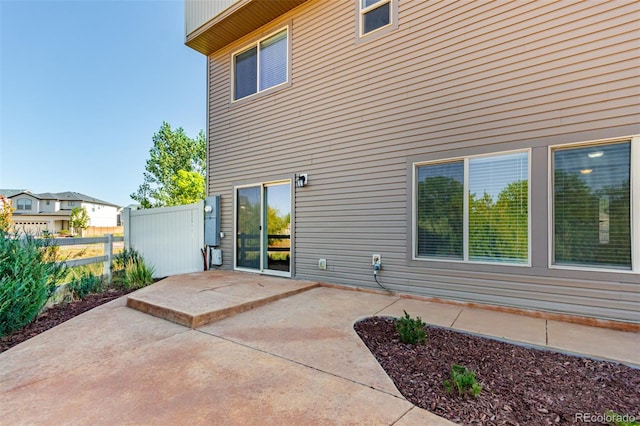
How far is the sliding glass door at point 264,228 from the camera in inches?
242

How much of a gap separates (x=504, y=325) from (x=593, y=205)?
1.71 m

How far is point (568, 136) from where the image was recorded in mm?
3475

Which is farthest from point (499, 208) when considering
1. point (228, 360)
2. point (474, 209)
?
point (228, 360)

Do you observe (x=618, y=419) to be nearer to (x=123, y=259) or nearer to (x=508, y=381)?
(x=508, y=381)

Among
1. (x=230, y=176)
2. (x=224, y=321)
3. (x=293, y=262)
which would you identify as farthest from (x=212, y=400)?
(x=230, y=176)

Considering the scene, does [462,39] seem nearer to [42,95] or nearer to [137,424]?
[137,424]

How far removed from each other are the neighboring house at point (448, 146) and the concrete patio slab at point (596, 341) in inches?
10.0

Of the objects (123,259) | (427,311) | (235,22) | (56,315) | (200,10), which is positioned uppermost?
(200,10)

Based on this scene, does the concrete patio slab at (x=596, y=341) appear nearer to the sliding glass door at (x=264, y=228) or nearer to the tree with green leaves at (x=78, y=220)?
the sliding glass door at (x=264, y=228)

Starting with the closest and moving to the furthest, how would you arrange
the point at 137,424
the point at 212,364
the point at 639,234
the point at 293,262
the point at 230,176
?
the point at 137,424 → the point at 212,364 → the point at 639,234 → the point at 293,262 → the point at 230,176

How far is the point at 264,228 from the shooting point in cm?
647

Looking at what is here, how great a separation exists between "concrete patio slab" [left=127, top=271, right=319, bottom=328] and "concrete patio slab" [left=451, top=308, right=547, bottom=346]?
8.49 feet

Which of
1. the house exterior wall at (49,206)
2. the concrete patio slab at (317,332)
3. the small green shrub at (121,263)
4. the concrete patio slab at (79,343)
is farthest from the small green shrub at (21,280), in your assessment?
the house exterior wall at (49,206)

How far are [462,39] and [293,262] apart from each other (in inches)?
183
